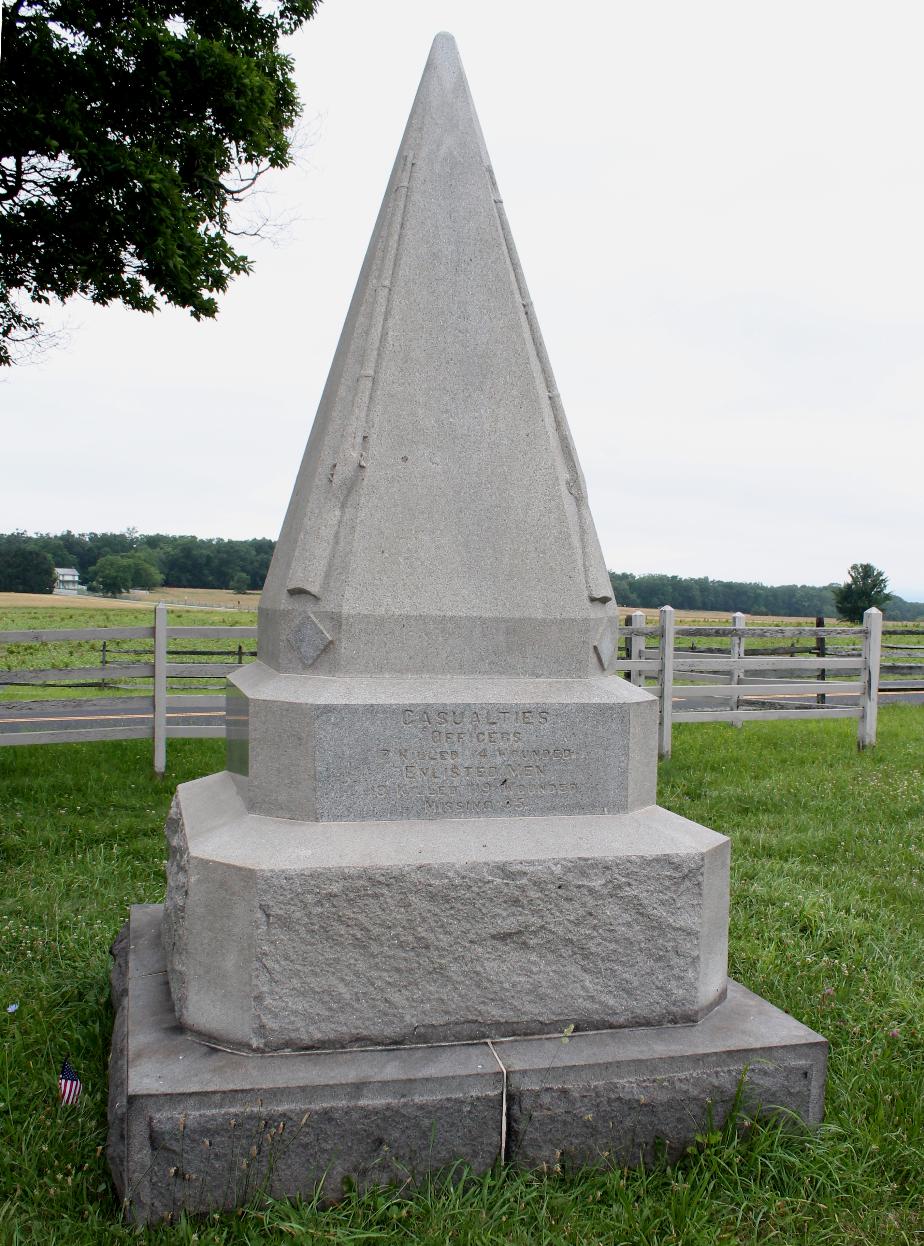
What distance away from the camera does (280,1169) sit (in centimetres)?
243

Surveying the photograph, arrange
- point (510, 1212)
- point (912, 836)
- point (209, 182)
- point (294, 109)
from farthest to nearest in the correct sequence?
point (294, 109) < point (209, 182) < point (912, 836) < point (510, 1212)

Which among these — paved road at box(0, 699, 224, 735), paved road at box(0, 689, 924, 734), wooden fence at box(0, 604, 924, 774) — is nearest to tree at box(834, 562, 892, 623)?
paved road at box(0, 689, 924, 734)

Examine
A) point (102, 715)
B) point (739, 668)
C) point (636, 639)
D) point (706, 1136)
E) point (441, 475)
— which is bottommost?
point (102, 715)

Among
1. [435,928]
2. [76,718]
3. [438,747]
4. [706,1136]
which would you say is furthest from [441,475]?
[76,718]

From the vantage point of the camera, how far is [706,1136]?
266 centimetres

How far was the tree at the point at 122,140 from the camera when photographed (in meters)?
6.90

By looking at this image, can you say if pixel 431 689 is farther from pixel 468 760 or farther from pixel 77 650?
pixel 77 650

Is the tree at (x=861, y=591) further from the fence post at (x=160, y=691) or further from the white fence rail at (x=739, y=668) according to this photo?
the fence post at (x=160, y=691)

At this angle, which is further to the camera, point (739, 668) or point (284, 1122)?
point (739, 668)

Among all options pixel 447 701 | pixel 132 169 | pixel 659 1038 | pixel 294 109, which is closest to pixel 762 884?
pixel 659 1038

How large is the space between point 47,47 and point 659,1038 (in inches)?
299

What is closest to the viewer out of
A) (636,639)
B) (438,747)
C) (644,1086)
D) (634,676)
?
(644,1086)

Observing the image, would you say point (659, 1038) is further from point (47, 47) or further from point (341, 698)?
point (47, 47)

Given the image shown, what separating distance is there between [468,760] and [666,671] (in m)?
7.07
